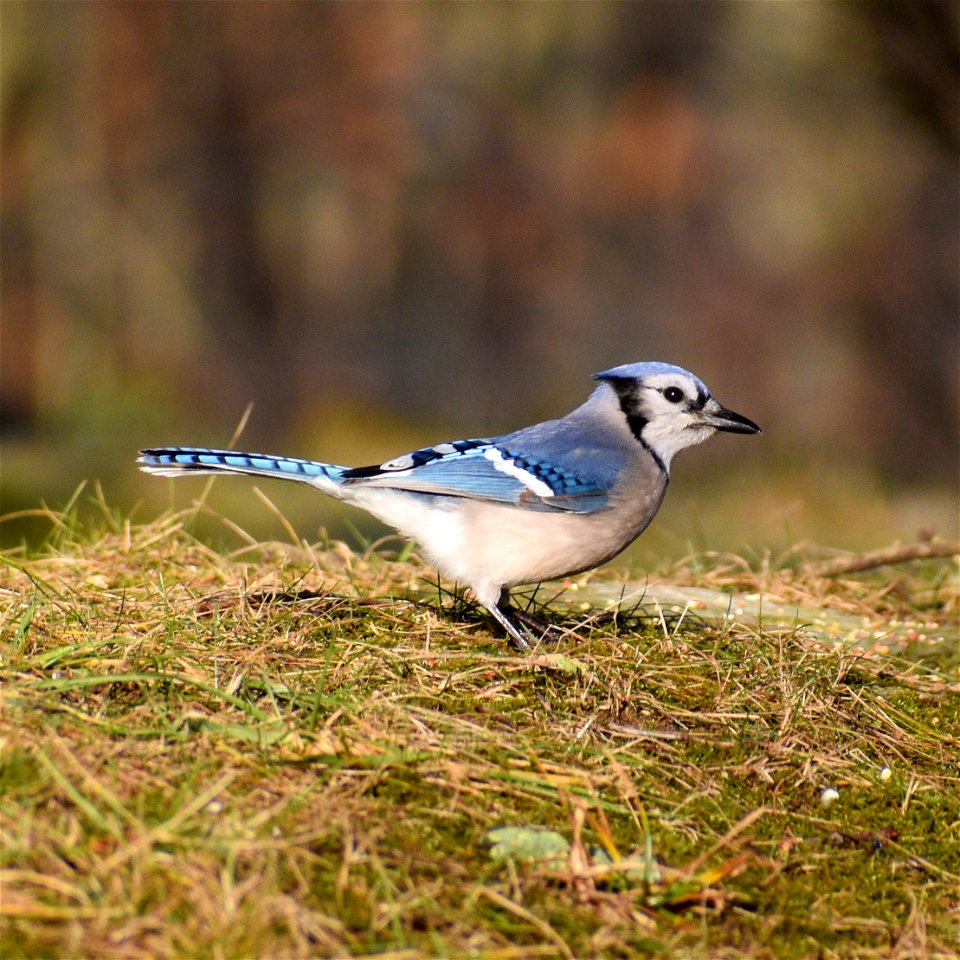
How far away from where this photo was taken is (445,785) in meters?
2.39

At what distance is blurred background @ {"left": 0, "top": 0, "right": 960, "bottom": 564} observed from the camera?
11.5 metres

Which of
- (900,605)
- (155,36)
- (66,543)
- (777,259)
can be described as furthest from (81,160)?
(900,605)

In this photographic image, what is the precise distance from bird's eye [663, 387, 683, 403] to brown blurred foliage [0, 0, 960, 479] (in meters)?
7.13

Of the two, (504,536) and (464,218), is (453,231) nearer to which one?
(464,218)

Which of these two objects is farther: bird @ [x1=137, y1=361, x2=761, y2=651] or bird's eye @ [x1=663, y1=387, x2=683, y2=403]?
bird's eye @ [x1=663, y1=387, x2=683, y2=403]

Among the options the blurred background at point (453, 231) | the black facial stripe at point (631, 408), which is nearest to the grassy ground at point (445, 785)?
the black facial stripe at point (631, 408)

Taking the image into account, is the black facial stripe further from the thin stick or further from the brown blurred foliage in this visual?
the brown blurred foliage

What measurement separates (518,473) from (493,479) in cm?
8

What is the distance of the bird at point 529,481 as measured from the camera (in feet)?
12.0

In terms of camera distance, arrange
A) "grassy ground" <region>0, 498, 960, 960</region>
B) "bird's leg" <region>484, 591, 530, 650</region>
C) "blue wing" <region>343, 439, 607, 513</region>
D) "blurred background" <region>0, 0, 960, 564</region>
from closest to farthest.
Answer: "grassy ground" <region>0, 498, 960, 960</region> < "bird's leg" <region>484, 591, 530, 650</region> < "blue wing" <region>343, 439, 607, 513</region> < "blurred background" <region>0, 0, 960, 564</region>

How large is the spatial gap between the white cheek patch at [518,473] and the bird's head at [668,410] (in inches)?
18.1

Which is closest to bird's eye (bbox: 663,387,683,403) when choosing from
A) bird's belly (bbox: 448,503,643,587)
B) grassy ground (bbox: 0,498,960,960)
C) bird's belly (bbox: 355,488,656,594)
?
bird's belly (bbox: 355,488,656,594)

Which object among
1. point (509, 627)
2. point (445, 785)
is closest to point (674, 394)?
point (509, 627)

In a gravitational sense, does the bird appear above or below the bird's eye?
below
